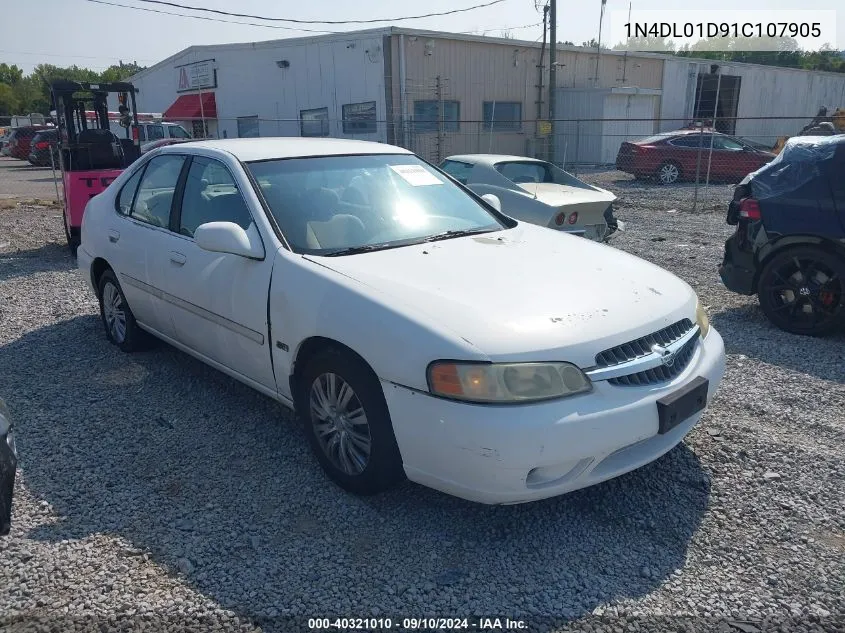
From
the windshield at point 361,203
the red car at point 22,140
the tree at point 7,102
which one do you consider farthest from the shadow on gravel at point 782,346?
the tree at point 7,102

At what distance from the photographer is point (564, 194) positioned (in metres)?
8.45

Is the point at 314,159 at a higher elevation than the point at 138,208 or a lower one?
higher

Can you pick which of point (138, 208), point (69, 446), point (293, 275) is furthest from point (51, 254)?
point (293, 275)

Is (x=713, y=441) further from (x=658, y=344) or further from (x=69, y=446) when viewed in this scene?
(x=69, y=446)

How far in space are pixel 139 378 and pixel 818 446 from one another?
436cm

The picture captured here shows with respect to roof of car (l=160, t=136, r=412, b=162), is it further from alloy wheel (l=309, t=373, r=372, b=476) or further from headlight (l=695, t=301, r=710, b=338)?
headlight (l=695, t=301, r=710, b=338)

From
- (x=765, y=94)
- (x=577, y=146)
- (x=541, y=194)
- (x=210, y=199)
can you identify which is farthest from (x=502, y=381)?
(x=765, y=94)

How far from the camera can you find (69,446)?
13.1ft

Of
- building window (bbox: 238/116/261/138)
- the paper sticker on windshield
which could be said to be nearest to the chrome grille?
the paper sticker on windshield

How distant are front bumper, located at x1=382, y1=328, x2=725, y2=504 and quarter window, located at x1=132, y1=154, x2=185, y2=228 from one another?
2.49 m

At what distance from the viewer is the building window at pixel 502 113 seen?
77.9ft

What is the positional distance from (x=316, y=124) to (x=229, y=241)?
20.1 m

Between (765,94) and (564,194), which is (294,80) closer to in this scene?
(564,194)

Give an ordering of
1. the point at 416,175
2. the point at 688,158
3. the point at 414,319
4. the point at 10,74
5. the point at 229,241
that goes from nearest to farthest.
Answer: the point at 414,319
the point at 229,241
the point at 416,175
the point at 688,158
the point at 10,74
